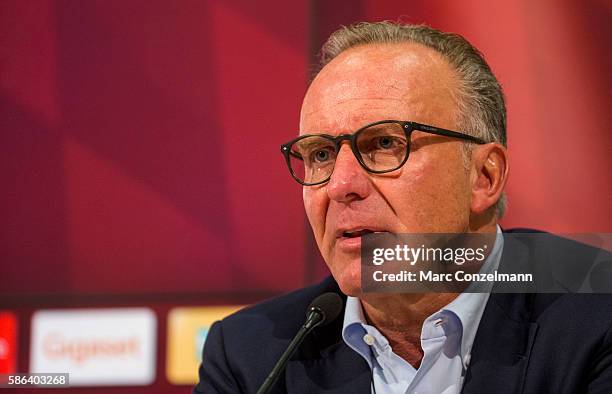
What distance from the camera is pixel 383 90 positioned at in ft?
5.98

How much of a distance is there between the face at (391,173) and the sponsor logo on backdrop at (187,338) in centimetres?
88

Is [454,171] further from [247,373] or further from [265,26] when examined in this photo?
[265,26]

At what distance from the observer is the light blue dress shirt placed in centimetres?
185

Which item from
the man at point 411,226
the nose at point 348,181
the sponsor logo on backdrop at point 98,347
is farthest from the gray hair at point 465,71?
the sponsor logo on backdrop at point 98,347

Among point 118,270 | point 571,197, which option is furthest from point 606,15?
point 118,270

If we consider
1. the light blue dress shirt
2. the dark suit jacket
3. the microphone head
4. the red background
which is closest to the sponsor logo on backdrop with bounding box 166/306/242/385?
the red background

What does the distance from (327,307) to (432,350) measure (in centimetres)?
28

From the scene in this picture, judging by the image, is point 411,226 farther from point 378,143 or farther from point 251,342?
point 251,342

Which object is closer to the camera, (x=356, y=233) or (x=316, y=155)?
(x=356, y=233)

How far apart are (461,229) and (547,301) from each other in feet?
0.84

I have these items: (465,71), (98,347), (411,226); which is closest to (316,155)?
(411,226)

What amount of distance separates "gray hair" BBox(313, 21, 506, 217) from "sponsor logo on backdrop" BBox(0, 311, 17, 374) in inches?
57.1

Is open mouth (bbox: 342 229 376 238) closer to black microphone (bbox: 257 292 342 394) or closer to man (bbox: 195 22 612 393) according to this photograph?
man (bbox: 195 22 612 393)

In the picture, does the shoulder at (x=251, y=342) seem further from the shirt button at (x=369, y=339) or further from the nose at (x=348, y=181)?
the nose at (x=348, y=181)
